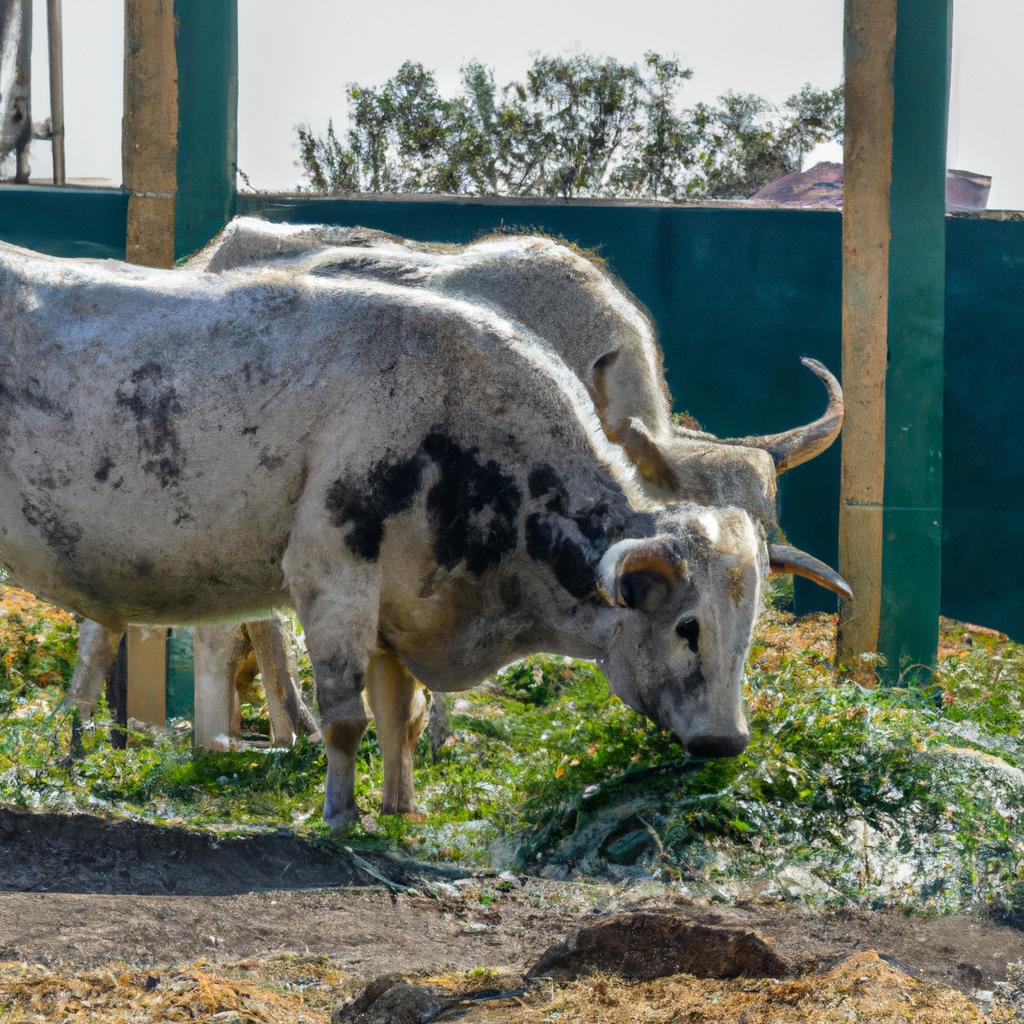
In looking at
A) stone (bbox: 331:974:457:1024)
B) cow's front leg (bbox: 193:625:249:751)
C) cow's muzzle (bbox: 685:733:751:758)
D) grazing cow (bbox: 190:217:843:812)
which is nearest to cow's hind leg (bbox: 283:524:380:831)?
grazing cow (bbox: 190:217:843:812)

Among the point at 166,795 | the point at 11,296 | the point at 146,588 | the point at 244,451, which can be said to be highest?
the point at 11,296

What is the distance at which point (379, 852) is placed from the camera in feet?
20.3

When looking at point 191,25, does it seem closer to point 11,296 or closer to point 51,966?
point 11,296

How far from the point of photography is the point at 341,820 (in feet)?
21.5

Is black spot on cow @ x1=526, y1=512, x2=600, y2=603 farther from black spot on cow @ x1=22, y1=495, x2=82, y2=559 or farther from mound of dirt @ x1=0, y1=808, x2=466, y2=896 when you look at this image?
black spot on cow @ x1=22, y1=495, x2=82, y2=559

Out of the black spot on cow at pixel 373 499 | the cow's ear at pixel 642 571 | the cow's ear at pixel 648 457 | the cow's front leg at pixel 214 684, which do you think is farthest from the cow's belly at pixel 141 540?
the cow's front leg at pixel 214 684

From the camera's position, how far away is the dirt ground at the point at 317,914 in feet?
15.4

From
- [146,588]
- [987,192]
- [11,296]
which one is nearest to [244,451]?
[146,588]

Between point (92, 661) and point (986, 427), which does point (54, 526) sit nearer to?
point (92, 661)

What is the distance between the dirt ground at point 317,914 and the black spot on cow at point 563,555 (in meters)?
1.13

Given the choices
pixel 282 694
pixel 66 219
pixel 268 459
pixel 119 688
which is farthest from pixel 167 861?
pixel 66 219

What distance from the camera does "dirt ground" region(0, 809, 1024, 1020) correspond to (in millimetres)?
4703

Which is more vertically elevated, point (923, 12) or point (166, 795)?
point (923, 12)

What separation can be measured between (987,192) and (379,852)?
31.7 ft
